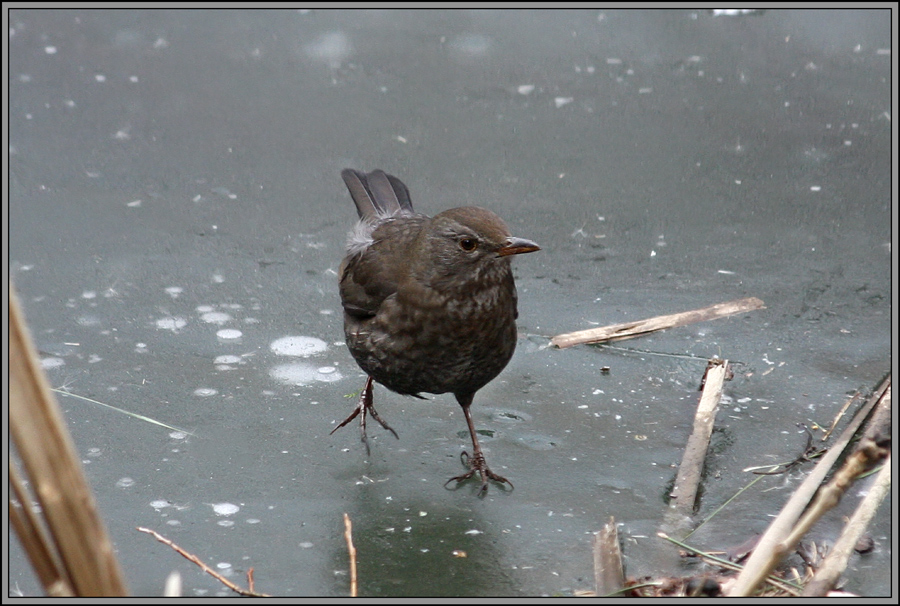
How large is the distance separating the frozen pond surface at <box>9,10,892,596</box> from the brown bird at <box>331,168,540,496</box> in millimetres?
448

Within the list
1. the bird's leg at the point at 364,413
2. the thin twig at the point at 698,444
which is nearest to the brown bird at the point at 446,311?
the bird's leg at the point at 364,413

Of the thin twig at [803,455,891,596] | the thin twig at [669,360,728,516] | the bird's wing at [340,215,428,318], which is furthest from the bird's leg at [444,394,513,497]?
the thin twig at [803,455,891,596]

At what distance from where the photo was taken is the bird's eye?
3.74 m

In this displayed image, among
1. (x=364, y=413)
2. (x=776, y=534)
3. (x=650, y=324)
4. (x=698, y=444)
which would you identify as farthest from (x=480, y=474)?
(x=776, y=534)

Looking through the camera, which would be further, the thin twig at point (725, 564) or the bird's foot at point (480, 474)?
the bird's foot at point (480, 474)

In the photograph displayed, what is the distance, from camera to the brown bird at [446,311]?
371 cm

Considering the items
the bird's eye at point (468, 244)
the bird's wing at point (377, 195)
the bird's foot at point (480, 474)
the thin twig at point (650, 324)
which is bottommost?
the bird's foot at point (480, 474)

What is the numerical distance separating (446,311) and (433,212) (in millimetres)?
2516

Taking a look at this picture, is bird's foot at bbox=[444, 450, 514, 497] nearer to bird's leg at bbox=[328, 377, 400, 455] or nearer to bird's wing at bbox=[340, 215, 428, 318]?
bird's leg at bbox=[328, 377, 400, 455]

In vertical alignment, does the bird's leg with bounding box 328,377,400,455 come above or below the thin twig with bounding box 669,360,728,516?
above

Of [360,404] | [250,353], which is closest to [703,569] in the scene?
[360,404]

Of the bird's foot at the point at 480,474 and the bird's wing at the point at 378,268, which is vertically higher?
the bird's wing at the point at 378,268

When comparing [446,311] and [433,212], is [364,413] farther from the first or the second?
[433,212]

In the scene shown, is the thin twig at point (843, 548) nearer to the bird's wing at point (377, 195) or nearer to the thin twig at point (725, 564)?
the thin twig at point (725, 564)
